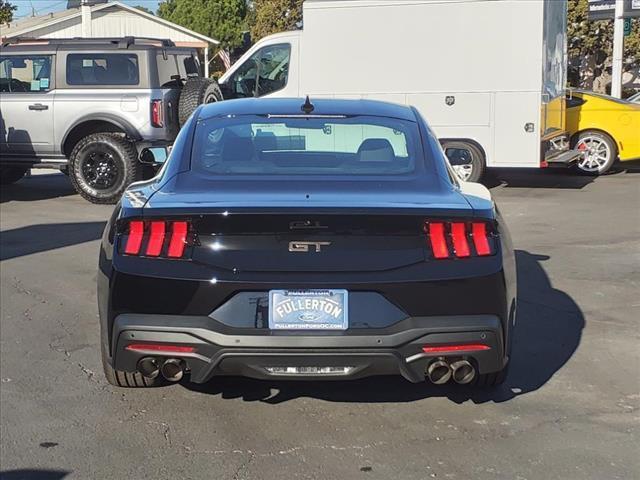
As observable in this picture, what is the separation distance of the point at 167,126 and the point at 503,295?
8.84m

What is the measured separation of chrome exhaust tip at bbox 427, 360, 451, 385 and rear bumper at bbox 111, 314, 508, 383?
52mm

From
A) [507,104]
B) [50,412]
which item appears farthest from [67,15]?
[50,412]

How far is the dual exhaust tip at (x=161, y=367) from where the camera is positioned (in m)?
4.00

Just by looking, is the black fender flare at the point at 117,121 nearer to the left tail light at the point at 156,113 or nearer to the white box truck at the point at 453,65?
the left tail light at the point at 156,113

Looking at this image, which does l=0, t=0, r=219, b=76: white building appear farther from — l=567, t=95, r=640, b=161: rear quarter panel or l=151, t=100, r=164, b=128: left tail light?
l=151, t=100, r=164, b=128: left tail light

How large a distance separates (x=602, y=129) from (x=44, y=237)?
9.37 m

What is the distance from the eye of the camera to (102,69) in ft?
40.4

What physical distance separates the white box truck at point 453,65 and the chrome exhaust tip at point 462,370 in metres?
8.99

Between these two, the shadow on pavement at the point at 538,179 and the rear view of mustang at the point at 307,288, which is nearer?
the rear view of mustang at the point at 307,288

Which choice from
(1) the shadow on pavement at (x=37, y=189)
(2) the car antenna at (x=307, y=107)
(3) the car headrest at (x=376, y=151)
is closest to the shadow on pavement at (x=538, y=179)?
(1) the shadow on pavement at (x=37, y=189)

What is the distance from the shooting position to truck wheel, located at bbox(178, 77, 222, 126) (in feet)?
38.7

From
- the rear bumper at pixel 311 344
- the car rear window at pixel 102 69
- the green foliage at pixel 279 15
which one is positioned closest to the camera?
the rear bumper at pixel 311 344

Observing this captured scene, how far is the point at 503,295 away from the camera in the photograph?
158 inches

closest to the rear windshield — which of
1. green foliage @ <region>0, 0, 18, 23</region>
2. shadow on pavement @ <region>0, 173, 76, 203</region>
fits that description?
shadow on pavement @ <region>0, 173, 76, 203</region>
